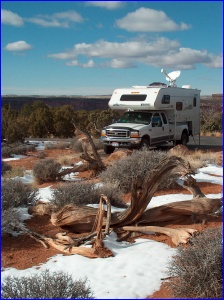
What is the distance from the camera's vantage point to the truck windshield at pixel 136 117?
62.0ft

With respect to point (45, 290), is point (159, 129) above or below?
above

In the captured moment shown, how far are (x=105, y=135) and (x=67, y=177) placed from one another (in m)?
5.24

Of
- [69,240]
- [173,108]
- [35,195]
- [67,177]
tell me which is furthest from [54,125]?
[69,240]

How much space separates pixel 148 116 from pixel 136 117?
53 cm

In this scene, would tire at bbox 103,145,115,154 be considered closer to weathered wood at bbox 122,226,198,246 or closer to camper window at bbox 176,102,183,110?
camper window at bbox 176,102,183,110

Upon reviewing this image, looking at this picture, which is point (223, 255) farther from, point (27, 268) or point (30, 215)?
point (30, 215)

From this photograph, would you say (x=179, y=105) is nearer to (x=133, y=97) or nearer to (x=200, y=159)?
(x=133, y=97)

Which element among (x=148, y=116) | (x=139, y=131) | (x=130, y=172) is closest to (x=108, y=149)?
(x=139, y=131)

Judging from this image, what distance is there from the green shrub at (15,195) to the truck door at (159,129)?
9.99m

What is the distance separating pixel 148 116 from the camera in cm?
1906

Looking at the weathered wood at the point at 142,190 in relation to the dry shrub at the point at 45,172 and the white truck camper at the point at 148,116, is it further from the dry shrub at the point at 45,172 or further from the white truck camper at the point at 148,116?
the white truck camper at the point at 148,116

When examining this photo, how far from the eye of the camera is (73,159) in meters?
17.6

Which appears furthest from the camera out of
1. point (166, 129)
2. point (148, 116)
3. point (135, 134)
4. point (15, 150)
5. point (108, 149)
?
point (15, 150)

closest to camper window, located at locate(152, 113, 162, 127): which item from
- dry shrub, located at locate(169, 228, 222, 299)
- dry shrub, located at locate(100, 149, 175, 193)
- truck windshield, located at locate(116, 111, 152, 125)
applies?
truck windshield, located at locate(116, 111, 152, 125)
